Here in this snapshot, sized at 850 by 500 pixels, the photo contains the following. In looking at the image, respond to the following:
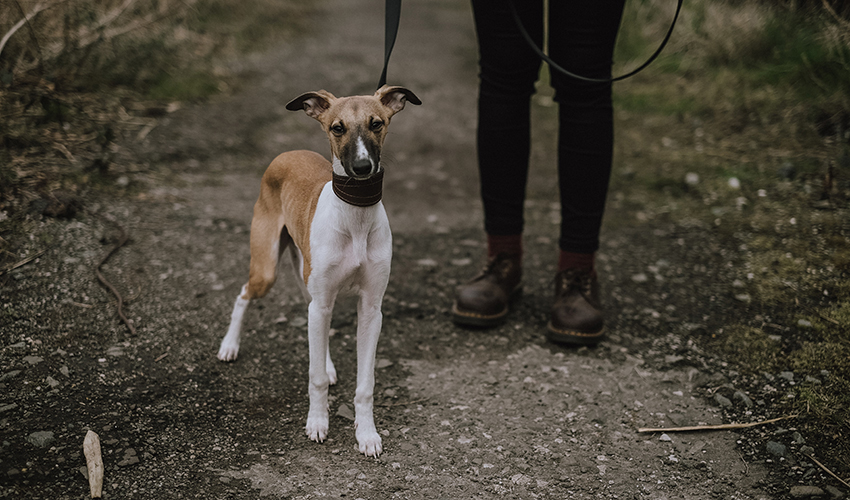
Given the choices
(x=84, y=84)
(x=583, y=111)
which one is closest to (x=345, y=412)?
(x=583, y=111)

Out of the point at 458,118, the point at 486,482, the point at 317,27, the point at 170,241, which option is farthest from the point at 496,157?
the point at 317,27

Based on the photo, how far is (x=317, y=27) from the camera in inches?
310

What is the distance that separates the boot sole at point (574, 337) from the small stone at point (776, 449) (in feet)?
2.54

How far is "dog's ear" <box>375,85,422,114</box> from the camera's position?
2.15 metres

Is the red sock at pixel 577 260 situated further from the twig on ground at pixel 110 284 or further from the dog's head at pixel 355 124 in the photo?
the twig on ground at pixel 110 284

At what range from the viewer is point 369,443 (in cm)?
224

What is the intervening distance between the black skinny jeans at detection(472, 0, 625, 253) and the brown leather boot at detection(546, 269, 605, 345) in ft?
0.45

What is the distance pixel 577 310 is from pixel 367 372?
40.2 inches

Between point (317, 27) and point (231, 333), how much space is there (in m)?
Result: 6.00

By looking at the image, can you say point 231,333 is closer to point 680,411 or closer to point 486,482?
point 486,482

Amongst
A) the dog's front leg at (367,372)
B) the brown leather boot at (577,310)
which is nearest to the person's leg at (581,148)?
the brown leather boot at (577,310)

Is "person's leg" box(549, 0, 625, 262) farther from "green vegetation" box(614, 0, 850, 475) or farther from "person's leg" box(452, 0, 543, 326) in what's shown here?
"green vegetation" box(614, 0, 850, 475)

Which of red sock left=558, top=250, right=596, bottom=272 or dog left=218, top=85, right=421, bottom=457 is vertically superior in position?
dog left=218, top=85, right=421, bottom=457

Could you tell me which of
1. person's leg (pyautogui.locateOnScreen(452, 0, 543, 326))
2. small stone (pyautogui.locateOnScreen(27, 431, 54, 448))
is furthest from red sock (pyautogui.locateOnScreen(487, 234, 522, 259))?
small stone (pyautogui.locateOnScreen(27, 431, 54, 448))
